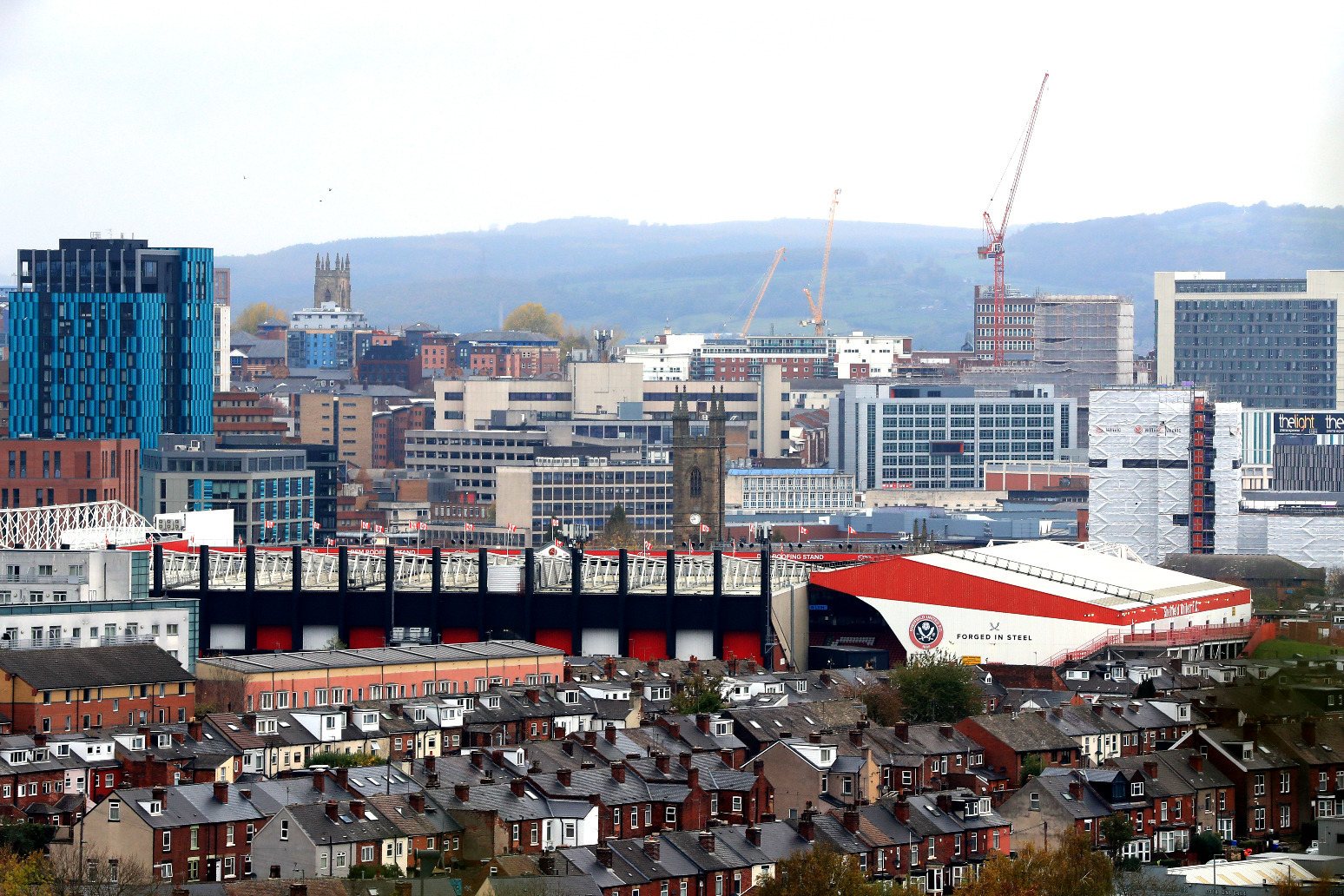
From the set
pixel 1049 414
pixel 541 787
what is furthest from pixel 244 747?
pixel 1049 414

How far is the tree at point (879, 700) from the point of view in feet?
199

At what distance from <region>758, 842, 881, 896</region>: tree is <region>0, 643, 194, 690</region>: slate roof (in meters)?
22.3

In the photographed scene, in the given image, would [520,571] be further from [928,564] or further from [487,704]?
[487,704]

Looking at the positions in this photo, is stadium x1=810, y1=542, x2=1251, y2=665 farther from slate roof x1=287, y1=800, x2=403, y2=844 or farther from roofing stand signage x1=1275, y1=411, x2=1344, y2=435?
roofing stand signage x1=1275, y1=411, x2=1344, y2=435

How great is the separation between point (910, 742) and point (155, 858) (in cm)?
1647

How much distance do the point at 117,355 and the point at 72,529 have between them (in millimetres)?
51737

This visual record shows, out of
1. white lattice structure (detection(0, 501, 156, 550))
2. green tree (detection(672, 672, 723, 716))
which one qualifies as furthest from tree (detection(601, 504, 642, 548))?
green tree (detection(672, 672, 723, 716))

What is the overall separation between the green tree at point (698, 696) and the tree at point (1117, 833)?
1249 cm

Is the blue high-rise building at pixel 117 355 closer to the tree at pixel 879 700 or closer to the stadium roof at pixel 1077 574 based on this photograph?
the stadium roof at pixel 1077 574

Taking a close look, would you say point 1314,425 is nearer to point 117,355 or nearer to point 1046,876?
point 117,355

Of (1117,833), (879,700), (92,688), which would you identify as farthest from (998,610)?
(1117,833)

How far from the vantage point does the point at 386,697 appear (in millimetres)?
63031

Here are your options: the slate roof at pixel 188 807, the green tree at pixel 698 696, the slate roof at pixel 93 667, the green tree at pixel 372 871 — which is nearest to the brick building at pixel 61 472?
the slate roof at pixel 93 667

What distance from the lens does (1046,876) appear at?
3859cm
